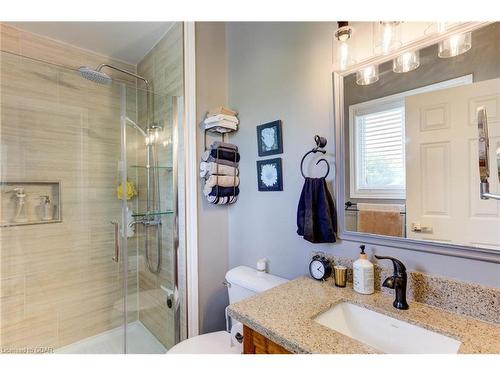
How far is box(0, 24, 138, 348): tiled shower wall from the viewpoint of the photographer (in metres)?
1.50

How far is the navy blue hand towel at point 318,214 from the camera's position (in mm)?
1051

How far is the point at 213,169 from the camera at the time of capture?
1411 mm

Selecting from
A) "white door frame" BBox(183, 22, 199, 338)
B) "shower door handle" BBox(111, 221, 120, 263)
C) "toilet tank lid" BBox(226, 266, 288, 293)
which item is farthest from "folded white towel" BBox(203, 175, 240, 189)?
"shower door handle" BBox(111, 221, 120, 263)

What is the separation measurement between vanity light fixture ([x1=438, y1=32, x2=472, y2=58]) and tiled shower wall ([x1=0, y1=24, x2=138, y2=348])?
1.81 metres

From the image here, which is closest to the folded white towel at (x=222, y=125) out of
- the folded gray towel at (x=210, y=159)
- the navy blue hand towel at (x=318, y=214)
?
the folded gray towel at (x=210, y=159)

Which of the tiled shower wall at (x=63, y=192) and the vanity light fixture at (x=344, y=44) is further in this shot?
the tiled shower wall at (x=63, y=192)

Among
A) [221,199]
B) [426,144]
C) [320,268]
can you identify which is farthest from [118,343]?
[426,144]

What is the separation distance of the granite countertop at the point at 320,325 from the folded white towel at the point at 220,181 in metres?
0.72

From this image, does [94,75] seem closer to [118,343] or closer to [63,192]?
[63,192]

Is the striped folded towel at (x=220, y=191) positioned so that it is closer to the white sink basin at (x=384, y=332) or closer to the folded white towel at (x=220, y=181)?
the folded white towel at (x=220, y=181)

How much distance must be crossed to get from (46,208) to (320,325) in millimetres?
1943

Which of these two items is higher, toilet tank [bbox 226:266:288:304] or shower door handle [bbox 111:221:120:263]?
shower door handle [bbox 111:221:120:263]

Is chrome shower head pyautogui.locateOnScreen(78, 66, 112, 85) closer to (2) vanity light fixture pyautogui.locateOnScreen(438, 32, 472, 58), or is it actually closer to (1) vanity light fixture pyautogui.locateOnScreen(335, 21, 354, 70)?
(1) vanity light fixture pyautogui.locateOnScreen(335, 21, 354, 70)

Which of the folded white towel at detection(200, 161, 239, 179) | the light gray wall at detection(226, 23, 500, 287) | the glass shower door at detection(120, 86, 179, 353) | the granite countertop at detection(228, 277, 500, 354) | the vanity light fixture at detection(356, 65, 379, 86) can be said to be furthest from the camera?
the glass shower door at detection(120, 86, 179, 353)
